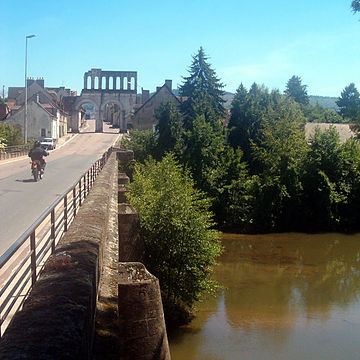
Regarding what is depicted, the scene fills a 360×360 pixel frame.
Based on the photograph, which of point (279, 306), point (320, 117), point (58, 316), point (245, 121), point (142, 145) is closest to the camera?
point (58, 316)

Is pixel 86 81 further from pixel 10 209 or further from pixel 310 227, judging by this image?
pixel 10 209

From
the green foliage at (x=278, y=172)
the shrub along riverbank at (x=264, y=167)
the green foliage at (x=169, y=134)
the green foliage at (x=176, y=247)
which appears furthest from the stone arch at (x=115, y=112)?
the green foliage at (x=176, y=247)

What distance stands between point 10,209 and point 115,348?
13.2 metres

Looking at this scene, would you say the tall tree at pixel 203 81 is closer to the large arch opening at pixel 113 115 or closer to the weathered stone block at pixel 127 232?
the weathered stone block at pixel 127 232

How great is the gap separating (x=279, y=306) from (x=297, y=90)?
269 feet

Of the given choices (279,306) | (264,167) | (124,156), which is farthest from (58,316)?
(264,167)

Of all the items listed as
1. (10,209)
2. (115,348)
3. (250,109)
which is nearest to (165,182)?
(10,209)

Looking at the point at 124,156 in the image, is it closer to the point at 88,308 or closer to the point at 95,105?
the point at 88,308

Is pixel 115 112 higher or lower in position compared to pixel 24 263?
higher

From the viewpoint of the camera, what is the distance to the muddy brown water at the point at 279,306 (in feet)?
53.0

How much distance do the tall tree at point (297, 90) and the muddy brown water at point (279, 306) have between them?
6806 centimetres

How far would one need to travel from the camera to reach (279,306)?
2089 cm

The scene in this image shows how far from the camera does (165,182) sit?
19906 millimetres

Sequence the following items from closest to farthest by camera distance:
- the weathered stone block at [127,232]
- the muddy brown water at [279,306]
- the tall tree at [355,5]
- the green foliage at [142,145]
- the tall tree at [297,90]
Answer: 1. the tall tree at [355,5]
2. the weathered stone block at [127,232]
3. the muddy brown water at [279,306]
4. the green foliage at [142,145]
5. the tall tree at [297,90]
